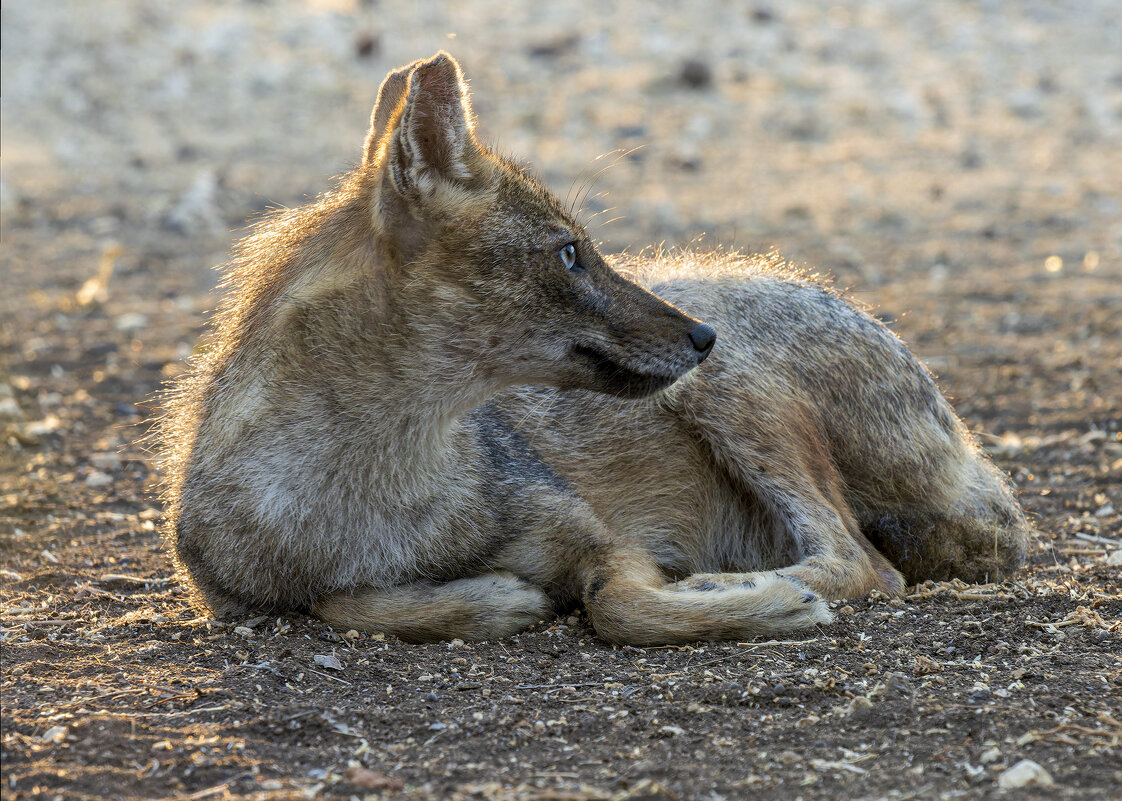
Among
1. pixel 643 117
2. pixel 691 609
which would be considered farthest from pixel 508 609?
pixel 643 117

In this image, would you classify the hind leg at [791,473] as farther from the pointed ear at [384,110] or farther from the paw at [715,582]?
the pointed ear at [384,110]

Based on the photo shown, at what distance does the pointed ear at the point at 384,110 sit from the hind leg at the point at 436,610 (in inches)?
63.1

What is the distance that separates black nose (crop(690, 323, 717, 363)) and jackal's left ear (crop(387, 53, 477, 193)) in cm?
104

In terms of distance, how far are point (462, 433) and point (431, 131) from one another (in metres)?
1.26

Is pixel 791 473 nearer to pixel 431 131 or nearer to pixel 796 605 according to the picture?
pixel 796 605

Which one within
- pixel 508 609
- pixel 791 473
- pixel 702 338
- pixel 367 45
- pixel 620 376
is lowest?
pixel 508 609

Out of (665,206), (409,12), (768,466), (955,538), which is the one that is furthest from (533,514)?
(409,12)

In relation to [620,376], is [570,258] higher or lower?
higher

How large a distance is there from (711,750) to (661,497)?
1881 millimetres

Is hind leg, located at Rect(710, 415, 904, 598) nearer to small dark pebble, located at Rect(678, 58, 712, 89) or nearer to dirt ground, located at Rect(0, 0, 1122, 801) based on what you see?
dirt ground, located at Rect(0, 0, 1122, 801)

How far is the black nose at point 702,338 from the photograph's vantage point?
4648 millimetres

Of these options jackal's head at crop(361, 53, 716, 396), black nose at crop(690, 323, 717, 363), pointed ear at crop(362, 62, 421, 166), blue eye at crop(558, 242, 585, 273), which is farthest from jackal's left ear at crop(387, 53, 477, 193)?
black nose at crop(690, 323, 717, 363)

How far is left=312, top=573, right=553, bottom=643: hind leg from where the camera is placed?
4.60 metres

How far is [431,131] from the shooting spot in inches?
171
